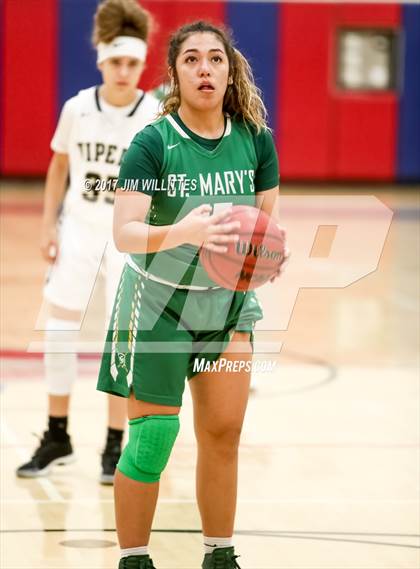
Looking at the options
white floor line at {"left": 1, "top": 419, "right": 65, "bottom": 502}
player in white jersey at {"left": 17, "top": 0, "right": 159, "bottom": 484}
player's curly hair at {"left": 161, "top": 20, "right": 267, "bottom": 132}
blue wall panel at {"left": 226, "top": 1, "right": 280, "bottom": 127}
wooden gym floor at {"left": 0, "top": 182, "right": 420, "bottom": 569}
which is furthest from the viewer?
blue wall panel at {"left": 226, "top": 1, "right": 280, "bottom": 127}

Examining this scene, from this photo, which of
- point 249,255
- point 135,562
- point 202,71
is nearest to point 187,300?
point 249,255

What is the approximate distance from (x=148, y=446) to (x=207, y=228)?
2.40 ft

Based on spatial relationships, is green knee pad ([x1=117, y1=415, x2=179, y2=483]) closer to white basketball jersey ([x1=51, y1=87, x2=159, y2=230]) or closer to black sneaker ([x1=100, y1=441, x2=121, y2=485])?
black sneaker ([x1=100, y1=441, x2=121, y2=485])

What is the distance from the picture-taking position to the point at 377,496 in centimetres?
520

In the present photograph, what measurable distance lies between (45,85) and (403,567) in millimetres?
13318

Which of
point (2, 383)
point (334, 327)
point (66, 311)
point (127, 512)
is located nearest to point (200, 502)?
point (127, 512)

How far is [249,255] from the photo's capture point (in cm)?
369

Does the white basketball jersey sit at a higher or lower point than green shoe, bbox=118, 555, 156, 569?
higher

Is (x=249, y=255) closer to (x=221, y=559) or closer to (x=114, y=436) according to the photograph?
(x=221, y=559)

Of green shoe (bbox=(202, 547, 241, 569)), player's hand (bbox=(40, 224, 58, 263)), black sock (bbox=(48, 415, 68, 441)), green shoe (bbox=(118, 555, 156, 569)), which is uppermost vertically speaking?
player's hand (bbox=(40, 224, 58, 263))

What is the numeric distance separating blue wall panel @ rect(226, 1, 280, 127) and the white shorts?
11.7 metres

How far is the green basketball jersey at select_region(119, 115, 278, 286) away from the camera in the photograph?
3734 mm

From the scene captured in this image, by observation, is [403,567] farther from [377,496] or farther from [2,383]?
[2,383]

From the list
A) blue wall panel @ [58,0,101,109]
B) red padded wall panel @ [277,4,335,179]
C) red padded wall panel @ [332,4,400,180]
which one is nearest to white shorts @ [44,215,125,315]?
blue wall panel @ [58,0,101,109]
